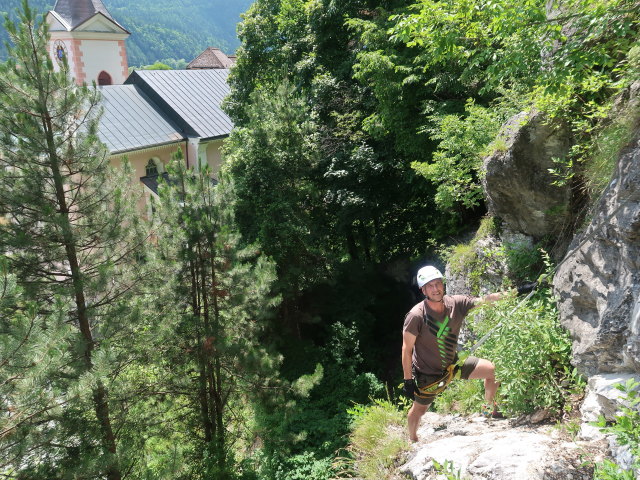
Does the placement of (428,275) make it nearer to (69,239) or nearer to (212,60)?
(69,239)

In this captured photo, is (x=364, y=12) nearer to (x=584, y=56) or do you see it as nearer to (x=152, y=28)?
(x=584, y=56)

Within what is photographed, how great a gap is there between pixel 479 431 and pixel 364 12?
11.5 meters

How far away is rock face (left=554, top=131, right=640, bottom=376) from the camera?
14.7 feet

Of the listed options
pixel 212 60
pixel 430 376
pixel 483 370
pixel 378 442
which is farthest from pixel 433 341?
pixel 212 60

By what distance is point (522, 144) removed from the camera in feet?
22.3

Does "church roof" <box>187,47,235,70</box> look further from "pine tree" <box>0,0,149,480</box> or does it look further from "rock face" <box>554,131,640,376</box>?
"rock face" <box>554,131,640,376</box>

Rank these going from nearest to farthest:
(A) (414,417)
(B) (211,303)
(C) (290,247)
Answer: (A) (414,417)
(B) (211,303)
(C) (290,247)

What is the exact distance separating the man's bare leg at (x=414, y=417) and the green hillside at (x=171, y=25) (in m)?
109

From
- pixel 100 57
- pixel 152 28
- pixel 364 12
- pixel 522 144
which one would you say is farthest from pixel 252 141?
pixel 152 28

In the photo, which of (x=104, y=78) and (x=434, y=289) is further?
(x=104, y=78)

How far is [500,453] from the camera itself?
14.3 ft

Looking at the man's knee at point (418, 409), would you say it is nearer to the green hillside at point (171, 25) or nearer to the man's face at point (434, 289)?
the man's face at point (434, 289)

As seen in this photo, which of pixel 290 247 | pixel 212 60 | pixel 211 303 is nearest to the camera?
pixel 211 303

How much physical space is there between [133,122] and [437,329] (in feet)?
75.2
